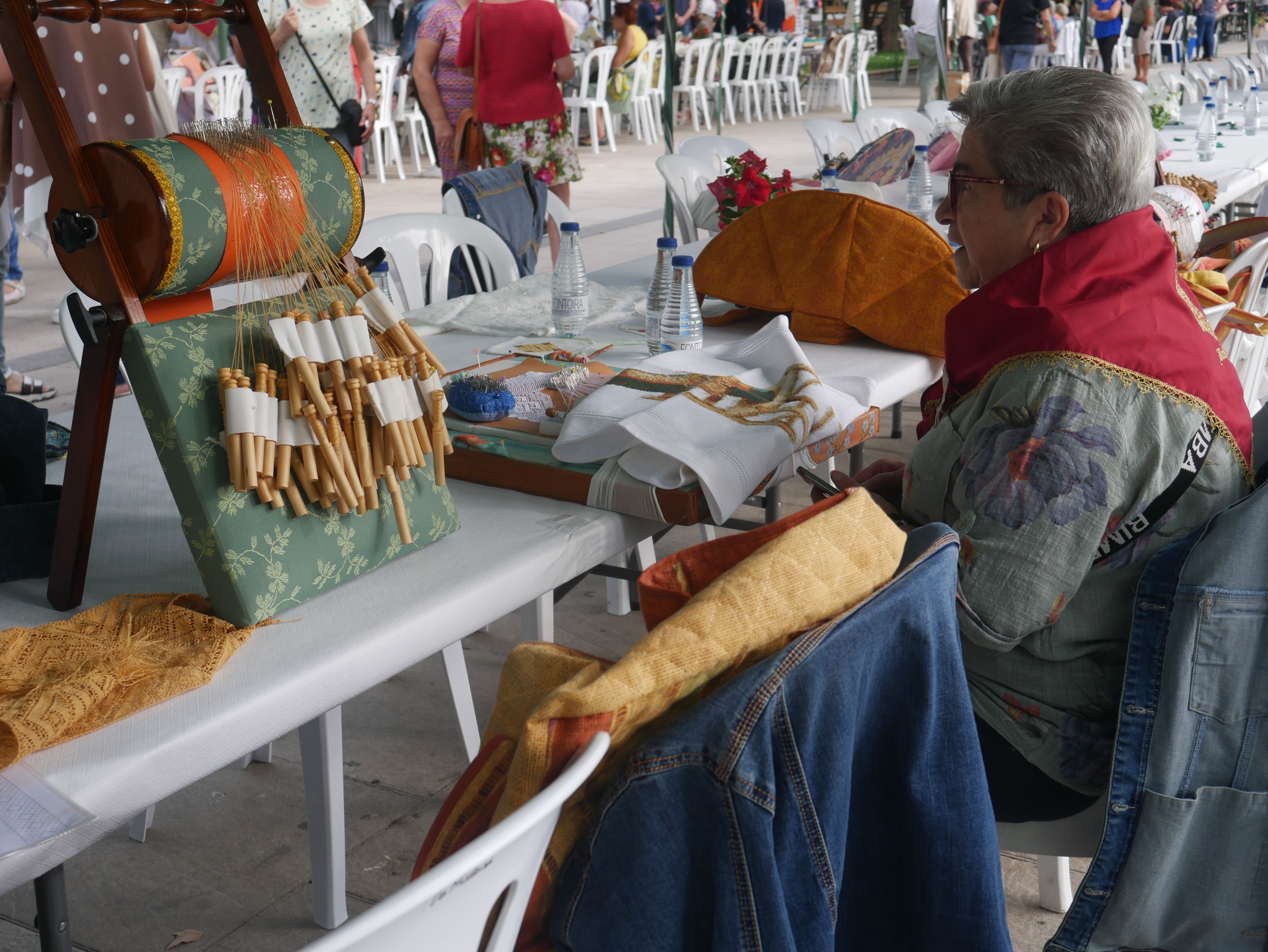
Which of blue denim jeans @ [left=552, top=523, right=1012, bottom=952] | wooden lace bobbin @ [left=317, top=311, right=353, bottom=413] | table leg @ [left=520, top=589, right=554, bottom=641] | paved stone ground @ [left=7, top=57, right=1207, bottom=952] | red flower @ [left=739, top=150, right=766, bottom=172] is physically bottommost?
paved stone ground @ [left=7, top=57, right=1207, bottom=952]

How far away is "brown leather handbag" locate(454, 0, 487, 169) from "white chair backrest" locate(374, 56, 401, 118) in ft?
16.1

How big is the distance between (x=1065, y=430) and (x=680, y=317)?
890 millimetres

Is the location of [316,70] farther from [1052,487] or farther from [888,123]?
[1052,487]

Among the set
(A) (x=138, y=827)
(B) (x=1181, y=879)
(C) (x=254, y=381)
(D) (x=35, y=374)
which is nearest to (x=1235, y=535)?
(B) (x=1181, y=879)

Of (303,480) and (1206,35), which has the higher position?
(1206,35)

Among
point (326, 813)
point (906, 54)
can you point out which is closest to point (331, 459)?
point (326, 813)

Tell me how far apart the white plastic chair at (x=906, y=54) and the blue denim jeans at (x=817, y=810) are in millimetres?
15645

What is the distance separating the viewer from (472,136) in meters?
4.49

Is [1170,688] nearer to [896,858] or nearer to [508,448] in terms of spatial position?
[896,858]

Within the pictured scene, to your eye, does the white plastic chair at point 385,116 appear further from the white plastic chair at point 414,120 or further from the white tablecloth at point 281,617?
the white tablecloth at point 281,617

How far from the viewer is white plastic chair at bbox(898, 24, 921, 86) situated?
16.0m

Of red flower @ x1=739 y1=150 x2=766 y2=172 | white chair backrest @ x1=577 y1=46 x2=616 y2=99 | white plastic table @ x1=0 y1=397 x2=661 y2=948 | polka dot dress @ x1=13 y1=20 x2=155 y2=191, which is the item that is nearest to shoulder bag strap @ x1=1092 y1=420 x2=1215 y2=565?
white plastic table @ x1=0 y1=397 x2=661 y2=948

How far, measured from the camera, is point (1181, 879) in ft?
3.81

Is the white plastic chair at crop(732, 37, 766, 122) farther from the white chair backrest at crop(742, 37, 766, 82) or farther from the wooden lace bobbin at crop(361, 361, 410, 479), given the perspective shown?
the wooden lace bobbin at crop(361, 361, 410, 479)
